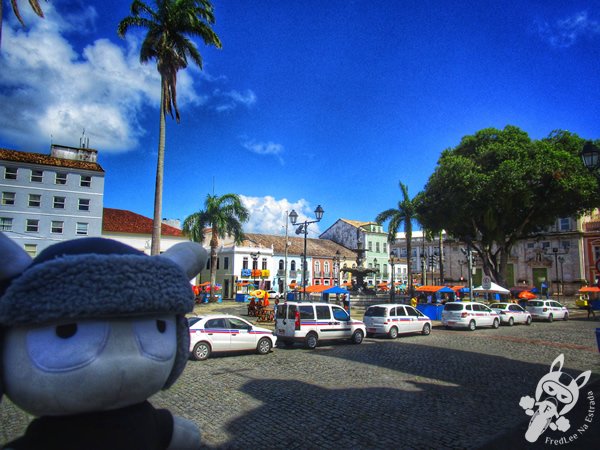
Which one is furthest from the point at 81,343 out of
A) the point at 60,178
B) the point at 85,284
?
the point at 60,178

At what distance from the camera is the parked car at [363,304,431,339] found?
18719mm

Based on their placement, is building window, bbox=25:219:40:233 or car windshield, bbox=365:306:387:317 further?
building window, bbox=25:219:40:233

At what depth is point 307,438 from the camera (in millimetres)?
6070

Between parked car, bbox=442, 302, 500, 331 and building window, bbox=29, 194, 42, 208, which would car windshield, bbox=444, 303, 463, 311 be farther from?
building window, bbox=29, 194, 42, 208

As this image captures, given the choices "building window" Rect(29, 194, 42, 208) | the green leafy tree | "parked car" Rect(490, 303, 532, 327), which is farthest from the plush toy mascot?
"building window" Rect(29, 194, 42, 208)

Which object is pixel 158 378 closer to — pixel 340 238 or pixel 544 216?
pixel 544 216

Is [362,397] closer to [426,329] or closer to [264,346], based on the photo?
[264,346]

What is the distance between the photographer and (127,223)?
52281mm

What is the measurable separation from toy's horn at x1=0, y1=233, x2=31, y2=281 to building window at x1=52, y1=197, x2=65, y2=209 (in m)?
46.0

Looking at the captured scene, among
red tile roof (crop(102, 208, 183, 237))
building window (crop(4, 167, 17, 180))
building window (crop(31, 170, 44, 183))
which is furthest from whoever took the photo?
red tile roof (crop(102, 208, 183, 237))

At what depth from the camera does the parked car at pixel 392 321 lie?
18719 mm

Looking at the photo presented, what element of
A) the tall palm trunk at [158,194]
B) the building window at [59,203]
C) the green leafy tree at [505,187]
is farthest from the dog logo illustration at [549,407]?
the building window at [59,203]

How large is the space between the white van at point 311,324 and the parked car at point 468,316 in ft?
28.2

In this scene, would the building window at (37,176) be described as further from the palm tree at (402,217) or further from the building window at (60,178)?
the palm tree at (402,217)
